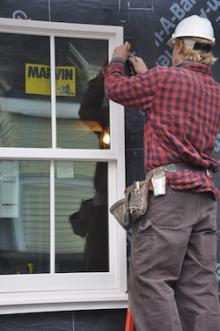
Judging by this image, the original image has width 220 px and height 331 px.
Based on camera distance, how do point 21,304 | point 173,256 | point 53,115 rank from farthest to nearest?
point 53,115
point 21,304
point 173,256

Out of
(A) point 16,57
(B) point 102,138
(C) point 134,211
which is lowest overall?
(C) point 134,211

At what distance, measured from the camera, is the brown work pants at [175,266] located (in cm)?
279

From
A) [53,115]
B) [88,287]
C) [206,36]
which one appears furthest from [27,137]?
[206,36]

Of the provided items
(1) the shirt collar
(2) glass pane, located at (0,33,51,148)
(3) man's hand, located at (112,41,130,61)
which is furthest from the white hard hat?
(2) glass pane, located at (0,33,51,148)

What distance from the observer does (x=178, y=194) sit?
2854 mm

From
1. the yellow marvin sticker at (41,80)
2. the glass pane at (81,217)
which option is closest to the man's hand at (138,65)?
the yellow marvin sticker at (41,80)

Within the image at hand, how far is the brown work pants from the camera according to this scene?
2791 mm

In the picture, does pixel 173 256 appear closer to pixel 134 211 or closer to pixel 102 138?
pixel 134 211

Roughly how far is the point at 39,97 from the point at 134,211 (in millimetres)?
1043

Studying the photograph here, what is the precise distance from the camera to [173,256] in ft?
9.27

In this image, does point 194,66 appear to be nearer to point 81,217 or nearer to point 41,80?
point 41,80

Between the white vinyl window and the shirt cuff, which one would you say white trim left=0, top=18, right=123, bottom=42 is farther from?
the shirt cuff

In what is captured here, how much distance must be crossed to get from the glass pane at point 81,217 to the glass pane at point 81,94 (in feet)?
0.50

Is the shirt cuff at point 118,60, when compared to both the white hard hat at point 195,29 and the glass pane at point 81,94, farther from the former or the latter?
the glass pane at point 81,94
